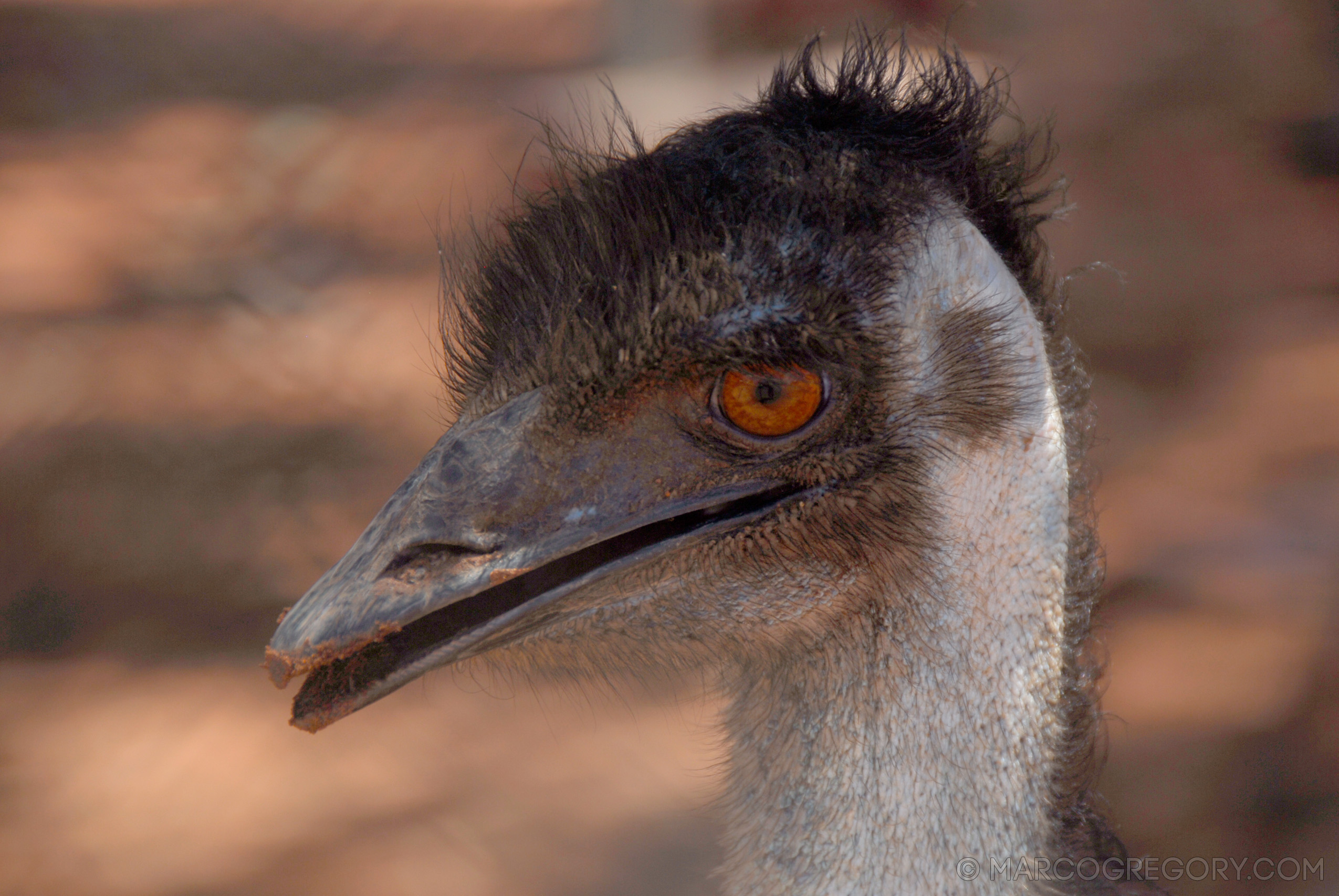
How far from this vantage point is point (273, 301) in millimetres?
2588

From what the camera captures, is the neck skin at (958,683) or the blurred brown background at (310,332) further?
the blurred brown background at (310,332)

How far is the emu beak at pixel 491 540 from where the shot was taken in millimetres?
1077

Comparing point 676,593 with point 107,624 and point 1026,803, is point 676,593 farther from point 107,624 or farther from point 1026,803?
point 107,624

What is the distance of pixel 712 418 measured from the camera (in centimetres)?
115

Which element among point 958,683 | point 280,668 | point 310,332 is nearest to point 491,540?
point 280,668

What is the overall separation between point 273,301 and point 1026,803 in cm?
196

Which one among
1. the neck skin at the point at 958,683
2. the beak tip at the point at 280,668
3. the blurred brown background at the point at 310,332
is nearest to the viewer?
the beak tip at the point at 280,668

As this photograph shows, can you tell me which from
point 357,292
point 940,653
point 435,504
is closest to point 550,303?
point 435,504

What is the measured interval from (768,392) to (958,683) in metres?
0.38

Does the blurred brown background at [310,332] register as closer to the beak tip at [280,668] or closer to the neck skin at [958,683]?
the neck skin at [958,683]

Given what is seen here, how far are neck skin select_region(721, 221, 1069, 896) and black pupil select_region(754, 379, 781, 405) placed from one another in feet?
0.67

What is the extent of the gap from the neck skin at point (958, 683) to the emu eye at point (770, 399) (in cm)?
17

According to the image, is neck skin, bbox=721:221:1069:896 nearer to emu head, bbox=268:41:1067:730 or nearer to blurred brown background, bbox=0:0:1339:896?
emu head, bbox=268:41:1067:730

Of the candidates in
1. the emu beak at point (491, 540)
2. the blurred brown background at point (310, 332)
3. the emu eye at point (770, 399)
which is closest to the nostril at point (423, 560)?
the emu beak at point (491, 540)
